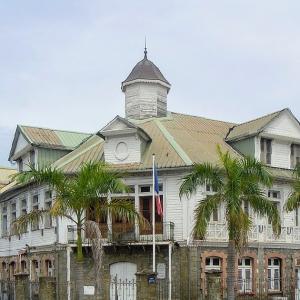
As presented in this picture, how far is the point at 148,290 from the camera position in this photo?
2659 cm

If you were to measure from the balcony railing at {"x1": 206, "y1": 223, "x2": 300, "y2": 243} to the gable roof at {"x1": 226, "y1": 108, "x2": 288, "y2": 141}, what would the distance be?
211 inches

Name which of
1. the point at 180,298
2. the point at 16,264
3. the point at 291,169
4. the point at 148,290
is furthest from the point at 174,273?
the point at 16,264

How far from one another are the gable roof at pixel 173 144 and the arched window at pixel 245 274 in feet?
18.1

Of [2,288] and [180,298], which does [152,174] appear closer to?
[180,298]

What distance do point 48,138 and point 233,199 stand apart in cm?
1893

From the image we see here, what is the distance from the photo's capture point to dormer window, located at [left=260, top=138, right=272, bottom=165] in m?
38.5

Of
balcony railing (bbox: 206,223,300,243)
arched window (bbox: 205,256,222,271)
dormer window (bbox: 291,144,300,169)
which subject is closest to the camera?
arched window (bbox: 205,256,222,271)

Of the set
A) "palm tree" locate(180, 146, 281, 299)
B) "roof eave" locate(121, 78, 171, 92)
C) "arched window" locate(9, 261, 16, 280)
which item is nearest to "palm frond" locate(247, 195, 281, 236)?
"palm tree" locate(180, 146, 281, 299)

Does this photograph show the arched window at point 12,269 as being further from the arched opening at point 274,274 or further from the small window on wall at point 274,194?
the small window on wall at point 274,194

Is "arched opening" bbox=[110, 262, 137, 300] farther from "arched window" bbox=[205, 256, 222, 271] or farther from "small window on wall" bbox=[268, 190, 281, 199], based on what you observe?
"small window on wall" bbox=[268, 190, 281, 199]

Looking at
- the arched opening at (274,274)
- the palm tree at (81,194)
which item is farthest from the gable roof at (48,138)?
the palm tree at (81,194)

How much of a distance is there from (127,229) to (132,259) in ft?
5.14

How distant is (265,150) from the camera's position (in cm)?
3869

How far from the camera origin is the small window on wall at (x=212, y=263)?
113ft
